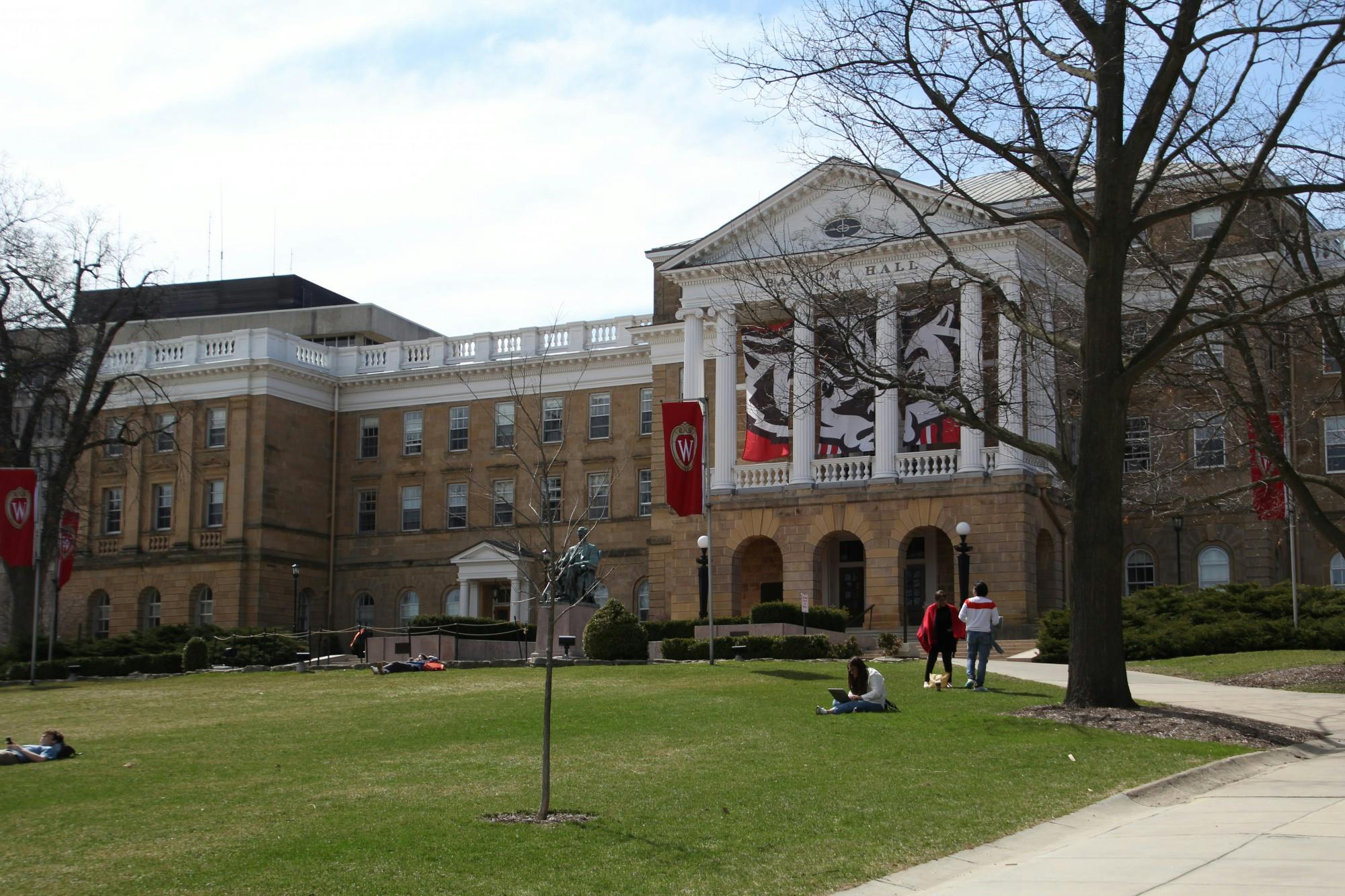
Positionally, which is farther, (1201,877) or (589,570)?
(589,570)

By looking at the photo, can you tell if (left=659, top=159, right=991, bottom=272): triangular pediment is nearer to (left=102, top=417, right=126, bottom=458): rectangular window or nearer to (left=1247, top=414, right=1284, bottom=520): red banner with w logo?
(left=1247, top=414, right=1284, bottom=520): red banner with w logo

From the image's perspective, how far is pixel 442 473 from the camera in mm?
64938

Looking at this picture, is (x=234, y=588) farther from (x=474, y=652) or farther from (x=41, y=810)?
(x=41, y=810)

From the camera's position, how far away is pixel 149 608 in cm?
6328

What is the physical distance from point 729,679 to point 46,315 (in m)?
25.6

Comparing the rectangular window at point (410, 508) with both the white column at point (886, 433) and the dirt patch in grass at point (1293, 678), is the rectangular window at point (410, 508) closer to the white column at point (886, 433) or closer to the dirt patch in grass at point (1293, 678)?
the white column at point (886, 433)

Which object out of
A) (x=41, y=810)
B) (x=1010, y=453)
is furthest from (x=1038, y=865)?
(x=1010, y=453)

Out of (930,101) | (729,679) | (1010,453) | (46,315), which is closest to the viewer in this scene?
(930,101)

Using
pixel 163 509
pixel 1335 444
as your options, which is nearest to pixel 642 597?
pixel 163 509

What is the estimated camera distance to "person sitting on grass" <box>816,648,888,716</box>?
2025 centimetres

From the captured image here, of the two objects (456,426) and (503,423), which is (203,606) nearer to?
(456,426)

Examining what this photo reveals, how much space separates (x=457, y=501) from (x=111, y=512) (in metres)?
14.5

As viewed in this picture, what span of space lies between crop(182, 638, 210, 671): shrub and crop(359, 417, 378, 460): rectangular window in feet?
94.0

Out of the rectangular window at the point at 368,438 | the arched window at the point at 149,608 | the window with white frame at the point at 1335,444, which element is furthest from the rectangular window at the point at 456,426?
the window with white frame at the point at 1335,444
